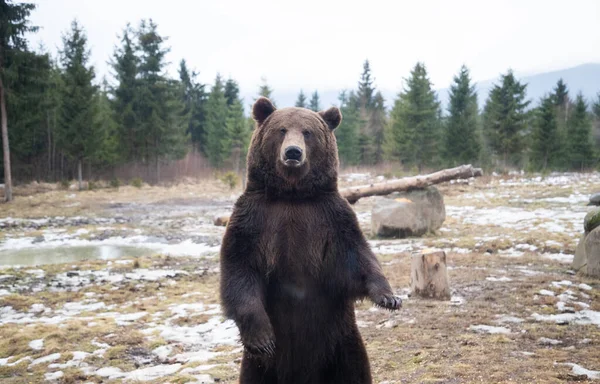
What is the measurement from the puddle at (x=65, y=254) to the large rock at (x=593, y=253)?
909cm

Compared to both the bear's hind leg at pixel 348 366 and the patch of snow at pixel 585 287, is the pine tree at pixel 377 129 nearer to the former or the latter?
the patch of snow at pixel 585 287

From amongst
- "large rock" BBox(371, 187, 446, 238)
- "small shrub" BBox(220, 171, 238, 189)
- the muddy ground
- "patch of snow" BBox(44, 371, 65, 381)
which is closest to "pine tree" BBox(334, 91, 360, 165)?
"small shrub" BBox(220, 171, 238, 189)

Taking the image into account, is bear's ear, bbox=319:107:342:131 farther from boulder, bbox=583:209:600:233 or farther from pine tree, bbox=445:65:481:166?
pine tree, bbox=445:65:481:166

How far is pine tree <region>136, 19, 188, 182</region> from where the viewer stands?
35.8m

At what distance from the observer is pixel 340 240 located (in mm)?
2871

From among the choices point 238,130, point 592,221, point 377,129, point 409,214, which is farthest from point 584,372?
point 377,129

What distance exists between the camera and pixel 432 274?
21.0 feet

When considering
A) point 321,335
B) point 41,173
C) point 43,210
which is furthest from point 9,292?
point 41,173

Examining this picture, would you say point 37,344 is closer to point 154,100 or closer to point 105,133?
point 105,133

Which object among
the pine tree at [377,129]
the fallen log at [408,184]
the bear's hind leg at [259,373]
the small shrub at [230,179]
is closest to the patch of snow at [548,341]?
the bear's hind leg at [259,373]

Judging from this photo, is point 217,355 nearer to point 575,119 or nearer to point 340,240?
point 340,240

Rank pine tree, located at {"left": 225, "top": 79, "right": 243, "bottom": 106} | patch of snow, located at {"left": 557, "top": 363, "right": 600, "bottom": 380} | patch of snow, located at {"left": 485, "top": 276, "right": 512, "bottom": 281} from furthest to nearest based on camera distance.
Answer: pine tree, located at {"left": 225, "top": 79, "right": 243, "bottom": 106}, patch of snow, located at {"left": 485, "top": 276, "right": 512, "bottom": 281}, patch of snow, located at {"left": 557, "top": 363, "right": 600, "bottom": 380}

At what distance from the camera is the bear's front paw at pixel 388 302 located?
261 centimetres

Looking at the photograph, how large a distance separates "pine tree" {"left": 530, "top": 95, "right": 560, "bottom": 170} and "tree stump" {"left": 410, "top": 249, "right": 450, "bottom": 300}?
33251 mm
